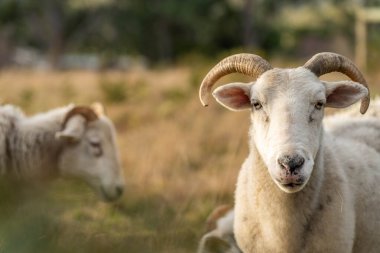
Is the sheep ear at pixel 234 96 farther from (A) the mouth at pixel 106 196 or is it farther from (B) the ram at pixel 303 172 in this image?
(A) the mouth at pixel 106 196

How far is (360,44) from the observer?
17.8 metres

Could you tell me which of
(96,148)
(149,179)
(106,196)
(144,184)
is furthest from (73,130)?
(149,179)

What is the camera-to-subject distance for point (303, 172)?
4840 mm

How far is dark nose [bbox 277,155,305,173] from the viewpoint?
189 inches

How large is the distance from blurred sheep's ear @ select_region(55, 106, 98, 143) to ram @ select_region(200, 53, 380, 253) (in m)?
2.84

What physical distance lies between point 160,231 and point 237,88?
126 cm

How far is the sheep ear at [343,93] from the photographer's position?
554 cm

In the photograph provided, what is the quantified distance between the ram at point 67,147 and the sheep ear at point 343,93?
350 cm

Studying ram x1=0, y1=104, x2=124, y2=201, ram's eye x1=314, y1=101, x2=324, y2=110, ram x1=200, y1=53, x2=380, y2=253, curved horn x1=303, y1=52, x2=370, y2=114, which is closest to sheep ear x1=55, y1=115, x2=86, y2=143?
ram x1=0, y1=104, x2=124, y2=201

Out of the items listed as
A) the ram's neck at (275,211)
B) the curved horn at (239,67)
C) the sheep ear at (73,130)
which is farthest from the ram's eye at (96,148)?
the ram's neck at (275,211)

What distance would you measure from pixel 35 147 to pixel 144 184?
2.05 m

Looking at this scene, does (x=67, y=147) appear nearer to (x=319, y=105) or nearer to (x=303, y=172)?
(x=319, y=105)

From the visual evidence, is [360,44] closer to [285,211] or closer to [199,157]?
[199,157]

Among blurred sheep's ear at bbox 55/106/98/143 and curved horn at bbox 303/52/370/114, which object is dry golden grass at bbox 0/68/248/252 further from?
curved horn at bbox 303/52/370/114
